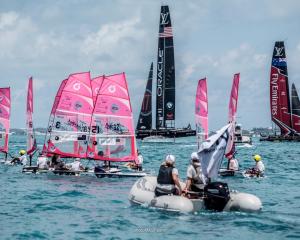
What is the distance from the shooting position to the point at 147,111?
98438 millimetres

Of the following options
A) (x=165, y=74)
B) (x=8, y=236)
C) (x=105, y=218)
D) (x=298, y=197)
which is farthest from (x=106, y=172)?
(x=165, y=74)

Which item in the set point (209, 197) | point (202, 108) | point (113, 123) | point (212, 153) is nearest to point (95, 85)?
point (113, 123)

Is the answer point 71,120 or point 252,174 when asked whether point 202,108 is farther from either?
point 71,120

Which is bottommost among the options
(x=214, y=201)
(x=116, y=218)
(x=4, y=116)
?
(x=116, y=218)

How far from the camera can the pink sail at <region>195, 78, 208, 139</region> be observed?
38312 mm

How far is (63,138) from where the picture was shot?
1314 inches

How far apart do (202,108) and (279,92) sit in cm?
5676

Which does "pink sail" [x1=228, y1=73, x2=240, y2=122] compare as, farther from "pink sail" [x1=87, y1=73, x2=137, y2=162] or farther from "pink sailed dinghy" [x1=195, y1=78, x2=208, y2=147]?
"pink sail" [x1=87, y1=73, x2=137, y2=162]

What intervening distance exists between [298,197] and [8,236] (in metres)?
12.8

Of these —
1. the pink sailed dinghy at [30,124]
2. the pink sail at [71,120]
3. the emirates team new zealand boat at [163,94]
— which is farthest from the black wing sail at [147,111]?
the pink sail at [71,120]

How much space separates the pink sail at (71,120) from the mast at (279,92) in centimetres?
6300

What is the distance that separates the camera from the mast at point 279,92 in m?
92.6

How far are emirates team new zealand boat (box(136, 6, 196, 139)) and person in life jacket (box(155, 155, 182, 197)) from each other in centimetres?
7385

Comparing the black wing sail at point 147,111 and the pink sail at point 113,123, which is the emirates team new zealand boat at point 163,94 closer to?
the black wing sail at point 147,111
